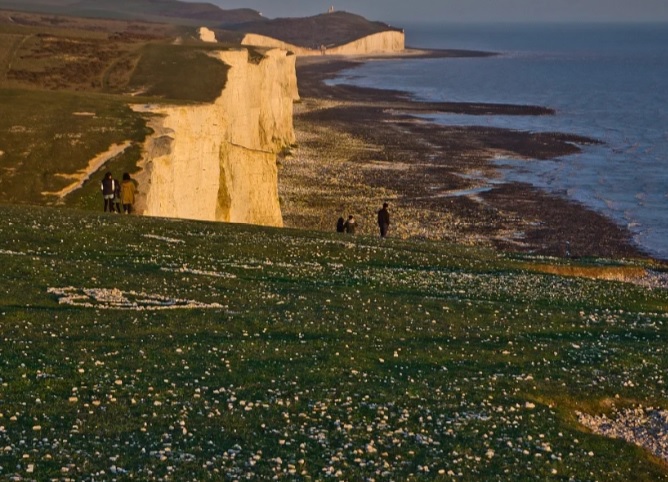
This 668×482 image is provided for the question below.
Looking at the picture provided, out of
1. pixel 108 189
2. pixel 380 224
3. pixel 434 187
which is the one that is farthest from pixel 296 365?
pixel 434 187

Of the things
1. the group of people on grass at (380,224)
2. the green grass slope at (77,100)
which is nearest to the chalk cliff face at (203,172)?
the green grass slope at (77,100)

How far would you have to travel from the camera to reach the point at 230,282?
1219 inches

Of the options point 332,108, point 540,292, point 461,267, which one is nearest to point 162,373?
point 540,292

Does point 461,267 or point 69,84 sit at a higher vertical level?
point 69,84

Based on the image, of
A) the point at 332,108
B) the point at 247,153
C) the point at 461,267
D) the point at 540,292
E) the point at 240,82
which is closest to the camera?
the point at 540,292

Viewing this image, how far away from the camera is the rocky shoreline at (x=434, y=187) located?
69.0m

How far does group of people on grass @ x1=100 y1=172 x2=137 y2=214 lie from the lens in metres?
45.1

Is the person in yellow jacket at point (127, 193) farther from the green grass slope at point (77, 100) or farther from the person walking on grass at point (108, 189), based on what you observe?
the green grass slope at point (77, 100)

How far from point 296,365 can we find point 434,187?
66059 mm

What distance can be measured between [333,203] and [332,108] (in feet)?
258

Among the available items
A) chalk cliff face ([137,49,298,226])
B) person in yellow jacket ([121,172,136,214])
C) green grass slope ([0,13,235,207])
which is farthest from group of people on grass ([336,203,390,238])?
person in yellow jacket ([121,172,136,214])

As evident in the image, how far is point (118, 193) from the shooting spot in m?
46.7

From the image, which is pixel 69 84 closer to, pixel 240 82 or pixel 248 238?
pixel 240 82

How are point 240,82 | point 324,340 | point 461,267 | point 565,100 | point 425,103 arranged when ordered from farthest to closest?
point 565,100 < point 425,103 < point 240,82 < point 461,267 < point 324,340
